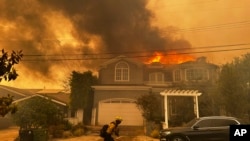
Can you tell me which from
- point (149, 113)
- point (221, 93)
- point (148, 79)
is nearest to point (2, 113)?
point (149, 113)

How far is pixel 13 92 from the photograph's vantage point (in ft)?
127

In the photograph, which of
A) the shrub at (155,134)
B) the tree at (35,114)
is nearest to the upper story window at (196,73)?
the shrub at (155,134)

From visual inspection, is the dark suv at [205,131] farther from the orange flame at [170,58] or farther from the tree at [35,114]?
the orange flame at [170,58]

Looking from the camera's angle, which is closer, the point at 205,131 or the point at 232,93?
the point at 205,131

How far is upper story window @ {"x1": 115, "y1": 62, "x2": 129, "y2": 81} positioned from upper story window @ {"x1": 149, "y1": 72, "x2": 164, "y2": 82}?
151 inches

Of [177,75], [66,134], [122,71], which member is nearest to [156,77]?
[177,75]

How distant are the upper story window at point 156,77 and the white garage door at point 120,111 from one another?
19.1 feet

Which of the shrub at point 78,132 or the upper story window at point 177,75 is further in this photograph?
the upper story window at point 177,75

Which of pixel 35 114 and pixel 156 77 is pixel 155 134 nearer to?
pixel 35 114

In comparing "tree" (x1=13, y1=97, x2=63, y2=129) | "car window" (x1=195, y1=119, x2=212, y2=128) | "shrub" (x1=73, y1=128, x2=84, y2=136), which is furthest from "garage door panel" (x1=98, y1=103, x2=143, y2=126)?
"car window" (x1=195, y1=119, x2=212, y2=128)

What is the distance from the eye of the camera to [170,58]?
1518 inches

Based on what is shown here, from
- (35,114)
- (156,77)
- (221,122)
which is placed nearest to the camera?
(221,122)

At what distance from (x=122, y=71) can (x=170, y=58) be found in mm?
10199

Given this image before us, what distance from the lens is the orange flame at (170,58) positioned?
37.8 meters
